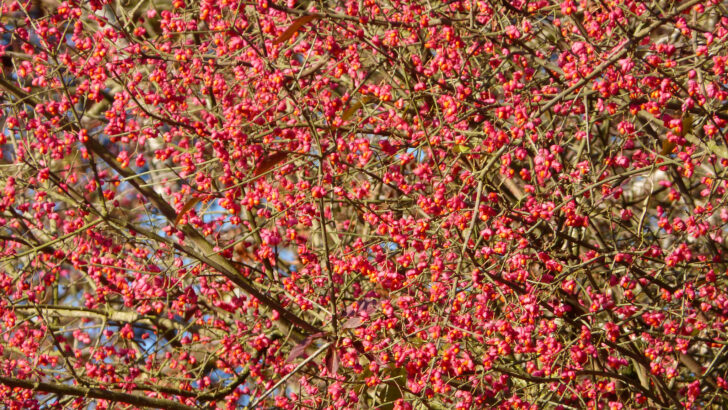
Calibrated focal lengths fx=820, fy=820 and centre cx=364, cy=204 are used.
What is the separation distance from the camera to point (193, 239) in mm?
5180

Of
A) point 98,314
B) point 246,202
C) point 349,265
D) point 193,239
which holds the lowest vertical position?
point 349,265

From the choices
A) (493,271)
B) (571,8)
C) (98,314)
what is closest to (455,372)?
(493,271)

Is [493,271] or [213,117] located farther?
[213,117]

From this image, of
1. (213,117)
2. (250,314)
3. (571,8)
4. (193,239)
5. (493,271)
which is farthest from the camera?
(250,314)

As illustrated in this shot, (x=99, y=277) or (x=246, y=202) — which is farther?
(x=99, y=277)

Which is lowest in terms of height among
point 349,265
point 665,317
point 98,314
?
point 665,317

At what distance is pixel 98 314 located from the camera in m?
6.25

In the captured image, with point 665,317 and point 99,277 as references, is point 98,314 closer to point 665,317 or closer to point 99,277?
point 99,277

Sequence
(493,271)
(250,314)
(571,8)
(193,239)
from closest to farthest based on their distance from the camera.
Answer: (571,8) < (493,271) < (193,239) < (250,314)

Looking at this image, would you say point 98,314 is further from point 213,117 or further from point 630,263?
point 630,263

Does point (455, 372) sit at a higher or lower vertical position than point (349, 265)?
lower

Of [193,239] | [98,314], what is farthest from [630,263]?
[98,314]

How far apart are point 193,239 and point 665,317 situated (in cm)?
282

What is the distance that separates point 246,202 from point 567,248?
1.84 meters
